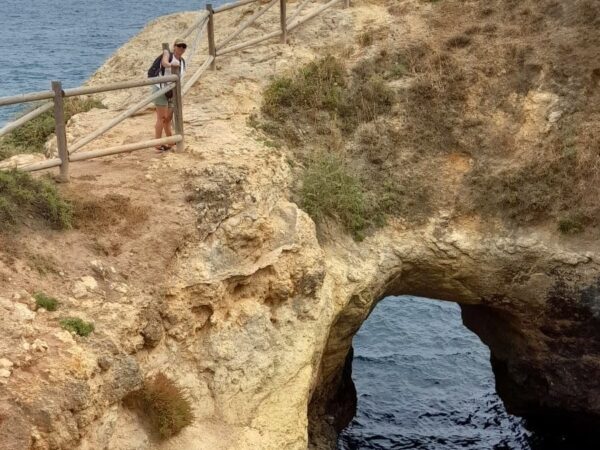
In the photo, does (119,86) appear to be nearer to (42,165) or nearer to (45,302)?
(42,165)

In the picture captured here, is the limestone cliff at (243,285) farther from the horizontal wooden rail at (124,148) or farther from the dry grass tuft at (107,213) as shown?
the horizontal wooden rail at (124,148)

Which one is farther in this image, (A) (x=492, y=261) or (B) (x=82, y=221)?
(A) (x=492, y=261)

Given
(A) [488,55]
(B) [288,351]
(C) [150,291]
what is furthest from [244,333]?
(A) [488,55]

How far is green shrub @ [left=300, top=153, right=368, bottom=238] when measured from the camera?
52.1 feet

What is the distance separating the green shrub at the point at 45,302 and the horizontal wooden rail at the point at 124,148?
3.04 metres

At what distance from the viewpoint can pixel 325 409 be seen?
60.8 feet

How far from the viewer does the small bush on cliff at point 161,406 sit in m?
11.7

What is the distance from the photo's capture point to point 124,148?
1450cm

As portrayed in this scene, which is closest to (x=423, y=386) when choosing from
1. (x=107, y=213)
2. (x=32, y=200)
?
(x=107, y=213)

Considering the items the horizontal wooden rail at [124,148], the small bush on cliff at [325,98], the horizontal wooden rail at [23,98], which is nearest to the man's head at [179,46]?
the horizontal wooden rail at [124,148]

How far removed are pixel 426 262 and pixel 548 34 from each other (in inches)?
220

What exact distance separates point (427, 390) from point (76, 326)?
12447 mm

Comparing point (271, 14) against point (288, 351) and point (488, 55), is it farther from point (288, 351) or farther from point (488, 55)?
point (288, 351)

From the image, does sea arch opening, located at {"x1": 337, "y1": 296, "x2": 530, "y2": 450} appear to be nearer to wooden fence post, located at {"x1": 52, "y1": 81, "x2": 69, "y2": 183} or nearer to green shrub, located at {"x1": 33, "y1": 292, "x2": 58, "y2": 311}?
wooden fence post, located at {"x1": 52, "y1": 81, "x2": 69, "y2": 183}
